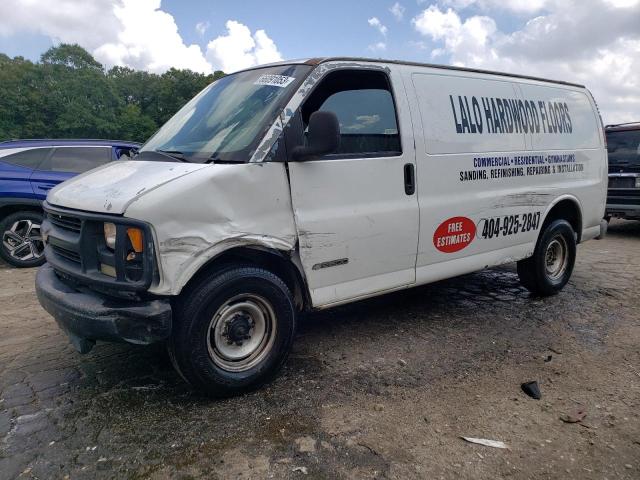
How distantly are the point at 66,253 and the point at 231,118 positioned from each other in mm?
1421

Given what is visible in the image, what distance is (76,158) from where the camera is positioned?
760 cm

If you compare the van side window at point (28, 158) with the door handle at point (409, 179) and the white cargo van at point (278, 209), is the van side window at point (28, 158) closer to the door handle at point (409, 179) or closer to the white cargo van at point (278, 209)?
the white cargo van at point (278, 209)

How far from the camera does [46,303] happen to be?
318cm

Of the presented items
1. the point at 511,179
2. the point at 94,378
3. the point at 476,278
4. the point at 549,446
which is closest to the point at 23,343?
the point at 94,378

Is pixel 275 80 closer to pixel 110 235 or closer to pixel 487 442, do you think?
pixel 110 235

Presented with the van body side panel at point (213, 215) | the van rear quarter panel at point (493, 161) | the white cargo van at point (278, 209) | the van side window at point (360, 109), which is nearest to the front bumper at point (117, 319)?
the white cargo van at point (278, 209)

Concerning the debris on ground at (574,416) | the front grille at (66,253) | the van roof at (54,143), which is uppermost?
the van roof at (54,143)

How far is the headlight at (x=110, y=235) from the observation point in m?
2.84

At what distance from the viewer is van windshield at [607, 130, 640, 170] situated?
936 cm

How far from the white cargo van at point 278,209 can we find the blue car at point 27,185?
160 inches

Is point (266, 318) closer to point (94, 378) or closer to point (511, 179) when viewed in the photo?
point (94, 378)

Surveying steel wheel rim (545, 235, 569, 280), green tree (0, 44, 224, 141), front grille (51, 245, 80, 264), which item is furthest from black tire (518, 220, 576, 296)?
green tree (0, 44, 224, 141)

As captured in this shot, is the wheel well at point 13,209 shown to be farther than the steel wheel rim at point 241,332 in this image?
Yes

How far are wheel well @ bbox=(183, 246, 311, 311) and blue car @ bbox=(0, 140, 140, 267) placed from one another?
14.2ft
